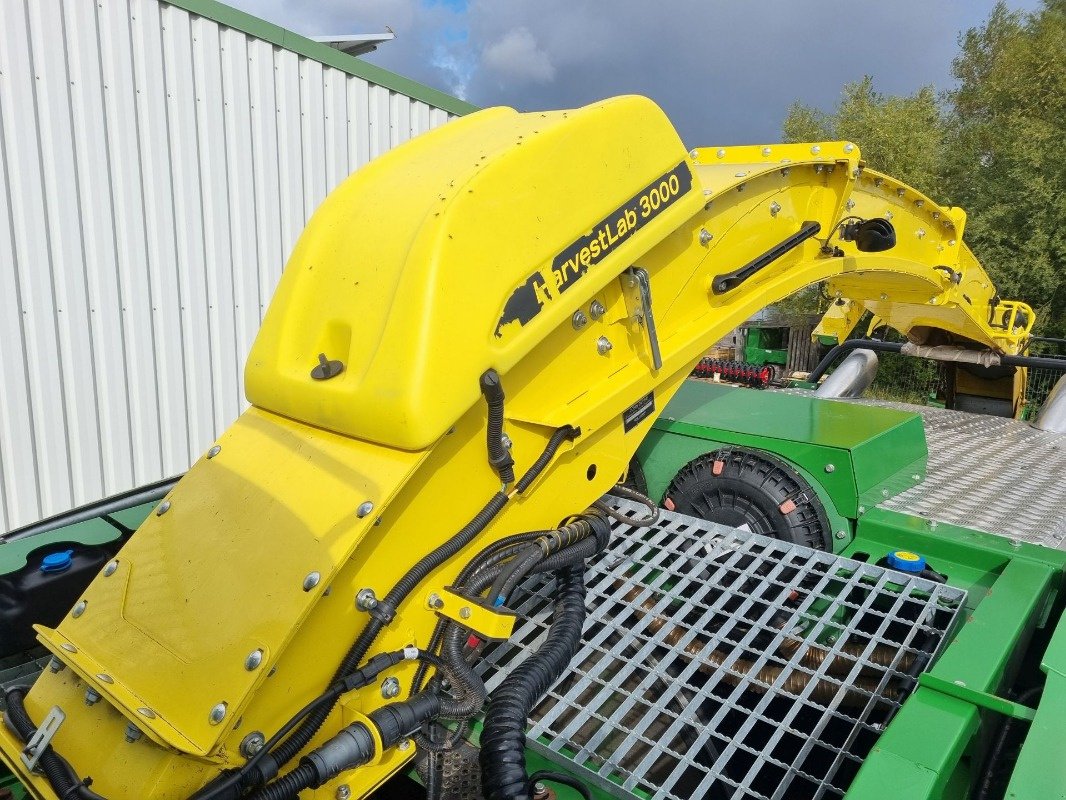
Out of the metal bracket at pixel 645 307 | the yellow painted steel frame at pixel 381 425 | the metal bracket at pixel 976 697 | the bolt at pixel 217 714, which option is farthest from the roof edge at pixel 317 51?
the metal bracket at pixel 976 697

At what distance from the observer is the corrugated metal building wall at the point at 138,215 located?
14.1 feet

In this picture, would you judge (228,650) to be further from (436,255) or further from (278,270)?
(278,270)

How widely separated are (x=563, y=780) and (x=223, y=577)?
85 centimetres

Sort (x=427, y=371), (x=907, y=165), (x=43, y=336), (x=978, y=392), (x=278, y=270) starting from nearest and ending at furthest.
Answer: (x=427, y=371) < (x=43, y=336) < (x=278, y=270) < (x=978, y=392) < (x=907, y=165)

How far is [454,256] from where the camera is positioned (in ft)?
5.25

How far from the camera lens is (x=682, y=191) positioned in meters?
2.06

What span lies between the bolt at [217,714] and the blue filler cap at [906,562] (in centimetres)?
182

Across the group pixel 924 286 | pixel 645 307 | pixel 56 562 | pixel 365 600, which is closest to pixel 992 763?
pixel 645 307

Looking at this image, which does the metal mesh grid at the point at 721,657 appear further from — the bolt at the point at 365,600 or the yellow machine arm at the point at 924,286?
the yellow machine arm at the point at 924,286

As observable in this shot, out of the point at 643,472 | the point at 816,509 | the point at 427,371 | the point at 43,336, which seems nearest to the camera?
the point at 427,371

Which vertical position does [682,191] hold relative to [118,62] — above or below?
below

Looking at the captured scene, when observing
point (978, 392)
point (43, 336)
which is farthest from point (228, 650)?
point (978, 392)

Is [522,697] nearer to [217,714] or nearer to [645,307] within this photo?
[217,714]

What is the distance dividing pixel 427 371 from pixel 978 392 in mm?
7071
